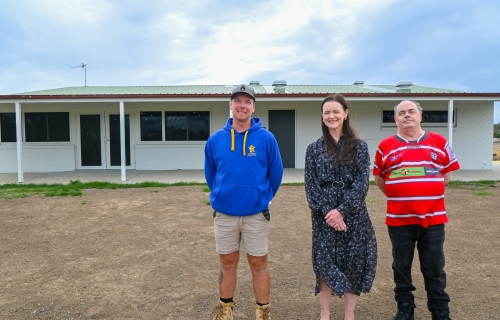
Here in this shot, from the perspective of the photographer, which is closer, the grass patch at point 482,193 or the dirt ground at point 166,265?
the dirt ground at point 166,265

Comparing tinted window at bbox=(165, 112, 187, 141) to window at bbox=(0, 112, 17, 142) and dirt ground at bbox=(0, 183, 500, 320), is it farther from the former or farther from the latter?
dirt ground at bbox=(0, 183, 500, 320)

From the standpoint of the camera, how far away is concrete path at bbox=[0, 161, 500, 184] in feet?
33.1

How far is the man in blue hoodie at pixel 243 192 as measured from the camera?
8.18 ft

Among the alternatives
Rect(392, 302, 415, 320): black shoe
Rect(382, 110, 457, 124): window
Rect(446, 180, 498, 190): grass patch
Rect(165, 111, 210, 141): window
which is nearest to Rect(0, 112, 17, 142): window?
Rect(165, 111, 210, 141): window

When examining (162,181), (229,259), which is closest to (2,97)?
(162,181)

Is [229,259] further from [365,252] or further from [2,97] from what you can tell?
[2,97]

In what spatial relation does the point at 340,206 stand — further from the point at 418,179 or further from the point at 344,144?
the point at 418,179

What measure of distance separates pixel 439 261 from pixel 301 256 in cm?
182

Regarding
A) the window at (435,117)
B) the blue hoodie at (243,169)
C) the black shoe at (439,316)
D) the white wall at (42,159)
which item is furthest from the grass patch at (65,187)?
the window at (435,117)

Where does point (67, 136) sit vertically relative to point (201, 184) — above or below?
above

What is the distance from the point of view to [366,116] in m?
12.4

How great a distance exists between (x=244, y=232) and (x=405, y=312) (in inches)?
53.7

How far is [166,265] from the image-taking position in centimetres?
388

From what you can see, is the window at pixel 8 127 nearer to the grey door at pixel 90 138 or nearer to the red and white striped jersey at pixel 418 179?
the grey door at pixel 90 138
